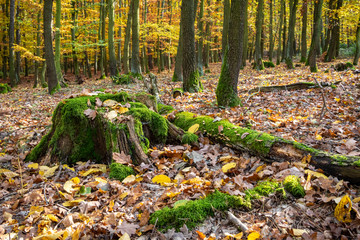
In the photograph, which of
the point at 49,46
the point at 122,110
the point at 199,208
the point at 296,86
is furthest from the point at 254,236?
the point at 49,46

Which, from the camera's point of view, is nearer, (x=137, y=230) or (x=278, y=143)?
(x=137, y=230)

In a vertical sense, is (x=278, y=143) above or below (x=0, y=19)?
below

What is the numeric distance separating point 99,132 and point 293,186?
2.93 m

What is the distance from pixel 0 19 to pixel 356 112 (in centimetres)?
2754

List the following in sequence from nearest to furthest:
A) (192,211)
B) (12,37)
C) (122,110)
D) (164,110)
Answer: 1. (192,211)
2. (122,110)
3. (164,110)
4. (12,37)

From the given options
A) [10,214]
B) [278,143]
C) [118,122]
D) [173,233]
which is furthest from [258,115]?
[10,214]

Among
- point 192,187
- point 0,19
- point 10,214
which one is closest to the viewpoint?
point 10,214

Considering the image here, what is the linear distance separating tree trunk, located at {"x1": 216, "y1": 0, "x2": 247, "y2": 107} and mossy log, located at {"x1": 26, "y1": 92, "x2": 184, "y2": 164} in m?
2.98

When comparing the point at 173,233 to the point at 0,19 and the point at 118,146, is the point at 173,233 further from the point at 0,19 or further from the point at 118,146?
the point at 0,19

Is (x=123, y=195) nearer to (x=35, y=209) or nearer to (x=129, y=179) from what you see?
(x=129, y=179)

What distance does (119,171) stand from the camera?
326cm

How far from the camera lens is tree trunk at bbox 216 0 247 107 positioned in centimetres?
640

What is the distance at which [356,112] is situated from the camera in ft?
17.9

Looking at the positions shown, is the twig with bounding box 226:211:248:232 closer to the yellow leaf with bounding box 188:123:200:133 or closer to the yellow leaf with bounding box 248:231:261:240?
the yellow leaf with bounding box 248:231:261:240
